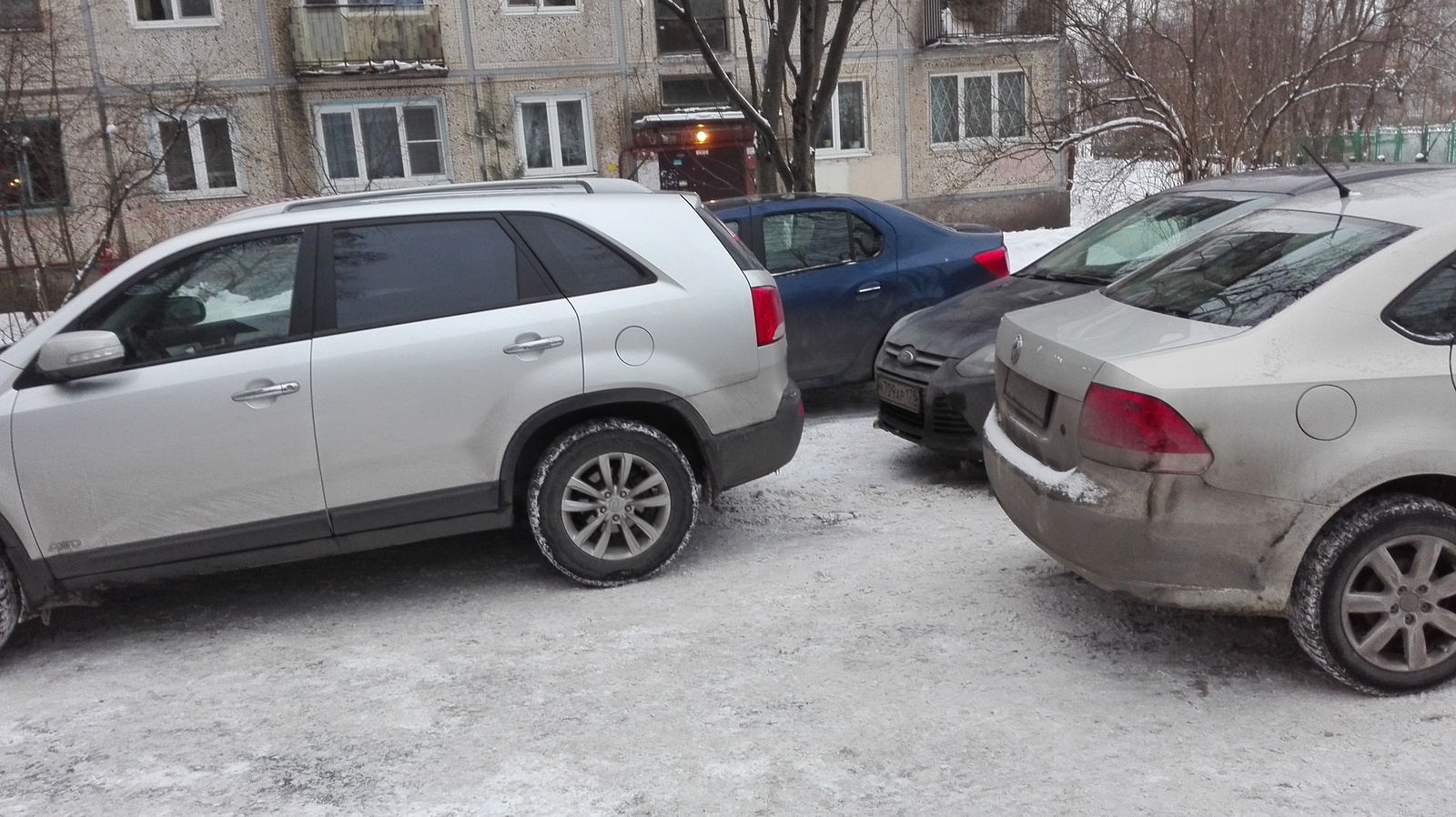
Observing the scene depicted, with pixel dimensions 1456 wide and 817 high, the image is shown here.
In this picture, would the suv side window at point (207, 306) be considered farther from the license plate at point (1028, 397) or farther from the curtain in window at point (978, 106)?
the curtain in window at point (978, 106)

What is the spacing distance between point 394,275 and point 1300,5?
1621 cm

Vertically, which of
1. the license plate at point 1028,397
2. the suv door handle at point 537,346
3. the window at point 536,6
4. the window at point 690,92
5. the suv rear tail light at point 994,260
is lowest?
the license plate at point 1028,397

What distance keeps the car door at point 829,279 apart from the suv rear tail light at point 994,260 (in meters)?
0.66

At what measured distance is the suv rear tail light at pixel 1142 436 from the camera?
135 inches

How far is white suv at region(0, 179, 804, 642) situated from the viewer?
4402mm

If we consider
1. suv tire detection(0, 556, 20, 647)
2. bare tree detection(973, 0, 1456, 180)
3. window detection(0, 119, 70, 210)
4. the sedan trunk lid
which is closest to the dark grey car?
the sedan trunk lid

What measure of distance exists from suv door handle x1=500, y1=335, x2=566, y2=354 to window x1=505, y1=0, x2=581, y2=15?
18.5 metres

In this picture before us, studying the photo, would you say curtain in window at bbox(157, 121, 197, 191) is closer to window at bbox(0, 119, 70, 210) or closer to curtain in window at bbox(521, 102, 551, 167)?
curtain in window at bbox(521, 102, 551, 167)

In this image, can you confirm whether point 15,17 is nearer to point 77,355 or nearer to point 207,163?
point 207,163

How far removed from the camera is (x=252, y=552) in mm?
4605

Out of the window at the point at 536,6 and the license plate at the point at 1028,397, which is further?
the window at the point at 536,6

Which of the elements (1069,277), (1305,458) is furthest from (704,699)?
(1069,277)

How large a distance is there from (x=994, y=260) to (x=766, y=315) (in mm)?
3467

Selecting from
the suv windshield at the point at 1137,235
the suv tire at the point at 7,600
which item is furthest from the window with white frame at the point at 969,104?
the suv tire at the point at 7,600
